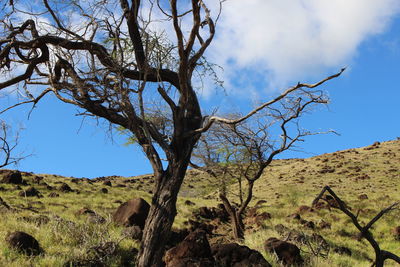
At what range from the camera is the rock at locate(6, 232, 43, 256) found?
7.57 metres

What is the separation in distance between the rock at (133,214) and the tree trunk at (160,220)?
4.83 metres

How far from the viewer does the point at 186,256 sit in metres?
7.28

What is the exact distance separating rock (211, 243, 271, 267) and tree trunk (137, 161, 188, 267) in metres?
1.39

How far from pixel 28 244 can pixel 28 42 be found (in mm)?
4525

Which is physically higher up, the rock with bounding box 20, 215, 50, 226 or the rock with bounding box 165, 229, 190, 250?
the rock with bounding box 165, 229, 190, 250

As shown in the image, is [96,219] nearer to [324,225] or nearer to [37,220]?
[37,220]

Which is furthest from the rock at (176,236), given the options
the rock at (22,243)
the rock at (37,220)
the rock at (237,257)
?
the rock at (22,243)

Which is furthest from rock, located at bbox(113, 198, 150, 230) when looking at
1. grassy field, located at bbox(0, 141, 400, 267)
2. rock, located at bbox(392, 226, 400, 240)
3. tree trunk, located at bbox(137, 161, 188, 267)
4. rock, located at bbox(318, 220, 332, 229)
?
rock, located at bbox(392, 226, 400, 240)

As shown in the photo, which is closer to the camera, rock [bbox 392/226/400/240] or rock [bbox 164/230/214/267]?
rock [bbox 164/230/214/267]

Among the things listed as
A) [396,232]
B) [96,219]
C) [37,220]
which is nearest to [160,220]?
[96,219]

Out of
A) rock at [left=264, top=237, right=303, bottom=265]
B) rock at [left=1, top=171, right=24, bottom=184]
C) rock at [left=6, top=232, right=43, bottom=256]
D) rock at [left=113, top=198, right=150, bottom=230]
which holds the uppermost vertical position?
rock at [left=1, top=171, right=24, bottom=184]

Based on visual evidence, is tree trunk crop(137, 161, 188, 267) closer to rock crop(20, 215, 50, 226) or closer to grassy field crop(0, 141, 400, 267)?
grassy field crop(0, 141, 400, 267)

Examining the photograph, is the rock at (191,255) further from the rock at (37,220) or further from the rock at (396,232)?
the rock at (396,232)

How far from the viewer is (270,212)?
65.1 feet
